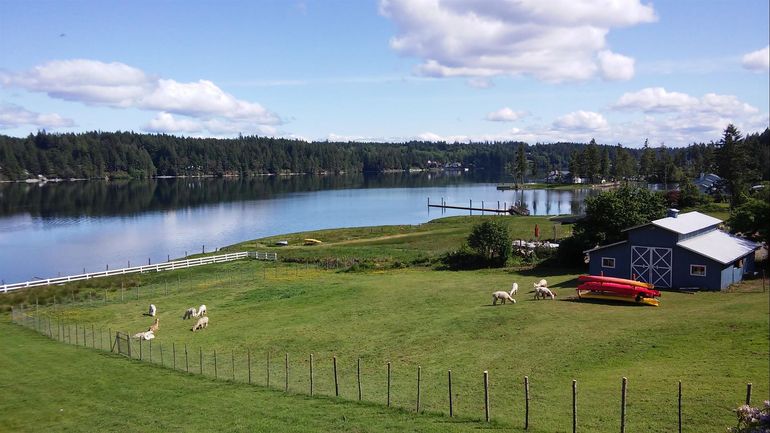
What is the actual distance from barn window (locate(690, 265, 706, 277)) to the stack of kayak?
552 cm

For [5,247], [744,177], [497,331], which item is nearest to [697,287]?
[497,331]

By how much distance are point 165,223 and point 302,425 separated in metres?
99.8

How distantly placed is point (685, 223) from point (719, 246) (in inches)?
113

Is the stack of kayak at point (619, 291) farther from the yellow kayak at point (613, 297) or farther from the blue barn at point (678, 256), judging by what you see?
the blue barn at point (678, 256)

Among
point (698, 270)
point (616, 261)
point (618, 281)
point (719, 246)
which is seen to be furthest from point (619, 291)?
point (719, 246)

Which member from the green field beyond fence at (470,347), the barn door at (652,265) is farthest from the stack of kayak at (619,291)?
the barn door at (652,265)

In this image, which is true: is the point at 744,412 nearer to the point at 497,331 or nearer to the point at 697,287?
the point at 497,331

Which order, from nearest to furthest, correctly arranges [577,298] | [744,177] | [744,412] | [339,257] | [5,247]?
[744,412] → [577,298] → [339,257] → [5,247] → [744,177]

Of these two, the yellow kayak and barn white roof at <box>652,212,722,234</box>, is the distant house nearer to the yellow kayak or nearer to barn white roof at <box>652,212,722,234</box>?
barn white roof at <box>652,212,722,234</box>

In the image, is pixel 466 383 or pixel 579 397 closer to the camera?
pixel 579 397

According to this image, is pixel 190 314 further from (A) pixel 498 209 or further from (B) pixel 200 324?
(A) pixel 498 209

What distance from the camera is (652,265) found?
41.0 metres

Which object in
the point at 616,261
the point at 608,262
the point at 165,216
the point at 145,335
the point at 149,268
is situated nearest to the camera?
the point at 145,335

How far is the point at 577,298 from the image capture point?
3734 cm
